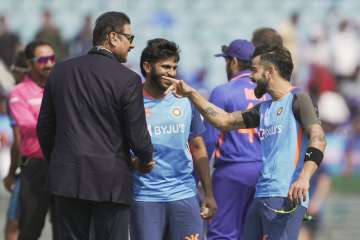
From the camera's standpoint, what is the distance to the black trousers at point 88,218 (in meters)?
6.94

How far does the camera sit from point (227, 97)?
28.3ft

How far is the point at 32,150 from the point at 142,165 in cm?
245

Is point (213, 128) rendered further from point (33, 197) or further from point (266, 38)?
point (33, 197)

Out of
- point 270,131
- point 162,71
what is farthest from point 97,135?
point 270,131

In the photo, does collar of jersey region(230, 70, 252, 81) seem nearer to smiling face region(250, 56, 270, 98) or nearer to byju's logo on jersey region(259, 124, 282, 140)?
smiling face region(250, 56, 270, 98)

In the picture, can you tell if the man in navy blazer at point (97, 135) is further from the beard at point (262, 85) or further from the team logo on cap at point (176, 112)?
the beard at point (262, 85)

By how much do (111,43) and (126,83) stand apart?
36 cm

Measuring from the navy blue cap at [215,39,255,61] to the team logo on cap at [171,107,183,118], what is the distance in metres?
1.40

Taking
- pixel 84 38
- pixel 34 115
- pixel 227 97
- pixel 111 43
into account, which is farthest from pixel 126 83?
pixel 84 38

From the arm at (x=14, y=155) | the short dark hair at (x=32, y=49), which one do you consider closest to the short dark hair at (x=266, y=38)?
the short dark hair at (x=32, y=49)

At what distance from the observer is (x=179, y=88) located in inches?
295

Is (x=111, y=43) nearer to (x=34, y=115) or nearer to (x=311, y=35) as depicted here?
(x=34, y=115)

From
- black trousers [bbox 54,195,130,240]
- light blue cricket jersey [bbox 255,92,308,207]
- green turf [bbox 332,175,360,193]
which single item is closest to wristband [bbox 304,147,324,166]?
light blue cricket jersey [bbox 255,92,308,207]

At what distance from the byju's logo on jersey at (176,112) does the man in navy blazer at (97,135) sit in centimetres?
66
